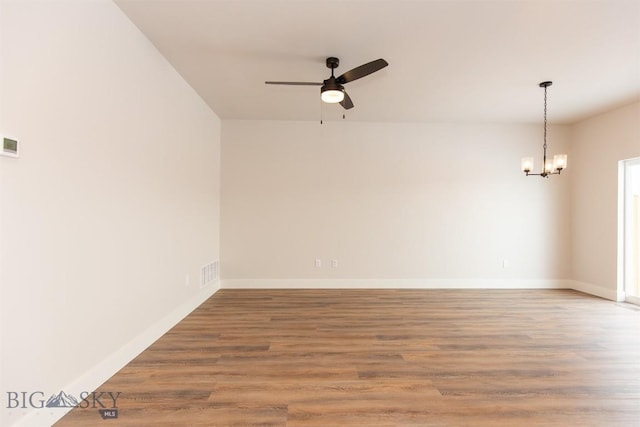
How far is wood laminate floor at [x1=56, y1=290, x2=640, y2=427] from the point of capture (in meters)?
1.74

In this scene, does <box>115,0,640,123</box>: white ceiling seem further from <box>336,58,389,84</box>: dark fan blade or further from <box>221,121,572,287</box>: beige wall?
<box>221,121,572,287</box>: beige wall

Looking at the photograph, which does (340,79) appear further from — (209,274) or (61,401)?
(209,274)

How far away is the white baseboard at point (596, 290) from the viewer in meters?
4.15

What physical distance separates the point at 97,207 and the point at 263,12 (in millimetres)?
1841

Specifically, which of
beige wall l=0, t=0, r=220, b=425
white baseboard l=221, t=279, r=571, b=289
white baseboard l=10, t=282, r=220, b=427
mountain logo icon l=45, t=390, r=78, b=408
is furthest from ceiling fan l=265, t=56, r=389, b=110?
white baseboard l=221, t=279, r=571, b=289

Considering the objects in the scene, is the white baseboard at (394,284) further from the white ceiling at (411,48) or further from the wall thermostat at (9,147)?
the wall thermostat at (9,147)

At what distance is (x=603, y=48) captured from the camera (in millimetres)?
2609

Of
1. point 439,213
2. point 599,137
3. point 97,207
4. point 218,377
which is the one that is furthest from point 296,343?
point 599,137

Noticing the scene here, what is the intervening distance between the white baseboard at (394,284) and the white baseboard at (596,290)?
10 centimetres

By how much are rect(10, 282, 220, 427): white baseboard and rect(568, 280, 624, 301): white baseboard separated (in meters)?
5.86

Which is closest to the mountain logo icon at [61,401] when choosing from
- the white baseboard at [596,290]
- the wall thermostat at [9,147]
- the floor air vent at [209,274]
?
the wall thermostat at [9,147]

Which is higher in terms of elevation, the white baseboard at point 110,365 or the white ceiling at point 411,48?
the white ceiling at point 411,48

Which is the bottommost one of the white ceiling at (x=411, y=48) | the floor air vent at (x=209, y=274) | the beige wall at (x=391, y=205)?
the floor air vent at (x=209, y=274)

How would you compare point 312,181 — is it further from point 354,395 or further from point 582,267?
point 582,267
